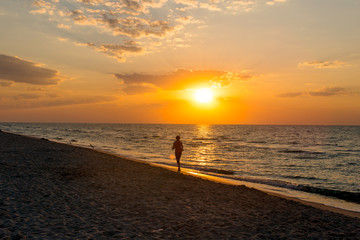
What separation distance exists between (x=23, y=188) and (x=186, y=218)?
299 inches

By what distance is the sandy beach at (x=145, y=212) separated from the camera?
711 centimetres

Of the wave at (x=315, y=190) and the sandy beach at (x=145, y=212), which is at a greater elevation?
the sandy beach at (x=145, y=212)

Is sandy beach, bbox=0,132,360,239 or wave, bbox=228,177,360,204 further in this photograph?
wave, bbox=228,177,360,204

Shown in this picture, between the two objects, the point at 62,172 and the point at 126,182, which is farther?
the point at 62,172

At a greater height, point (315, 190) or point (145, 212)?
point (145, 212)

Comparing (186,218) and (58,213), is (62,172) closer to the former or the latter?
(58,213)

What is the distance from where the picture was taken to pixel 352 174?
25109 millimetres

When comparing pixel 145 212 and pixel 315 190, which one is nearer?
pixel 145 212

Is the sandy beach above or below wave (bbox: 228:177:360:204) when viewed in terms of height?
above

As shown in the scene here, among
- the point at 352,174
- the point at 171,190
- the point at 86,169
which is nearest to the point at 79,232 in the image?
the point at 171,190

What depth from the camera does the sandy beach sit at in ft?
23.3

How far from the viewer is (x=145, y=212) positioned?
8891 millimetres

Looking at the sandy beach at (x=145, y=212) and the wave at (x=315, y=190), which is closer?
the sandy beach at (x=145, y=212)

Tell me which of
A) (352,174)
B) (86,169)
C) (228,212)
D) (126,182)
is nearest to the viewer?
(228,212)
